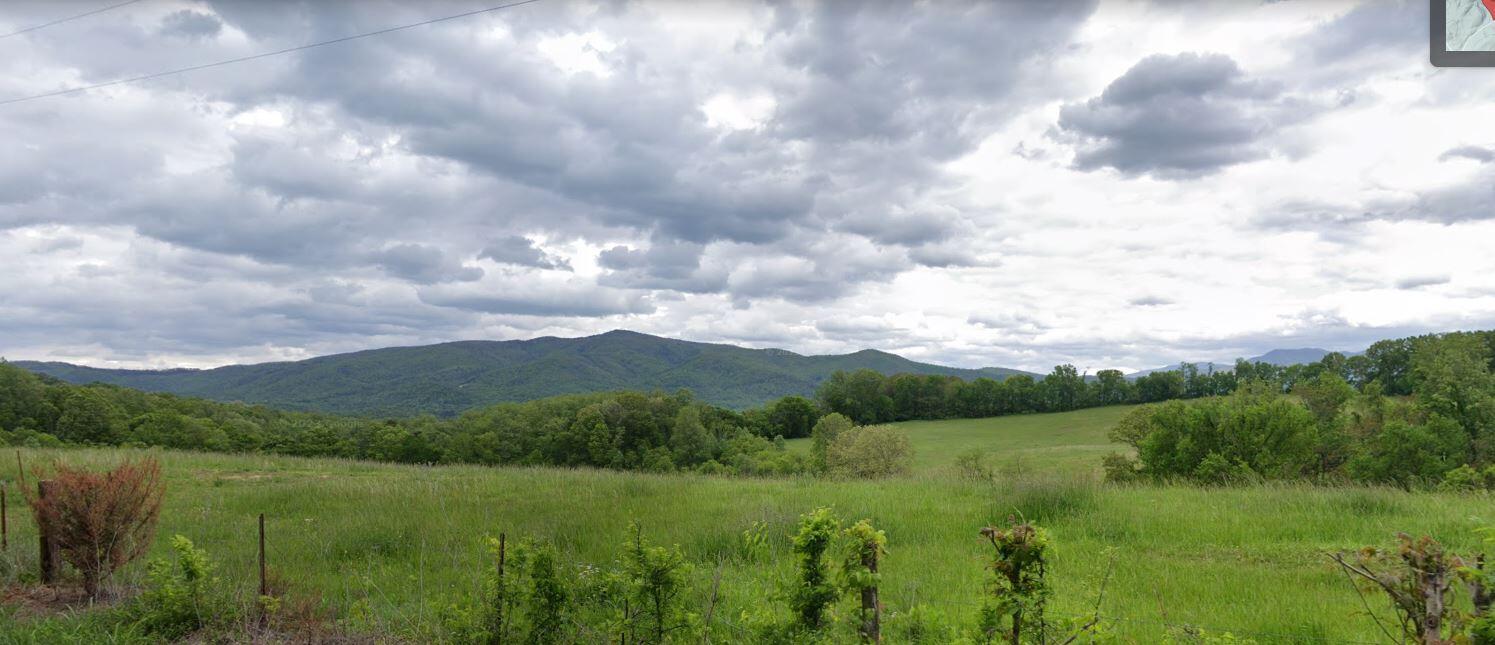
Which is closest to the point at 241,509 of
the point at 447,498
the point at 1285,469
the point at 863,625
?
the point at 447,498

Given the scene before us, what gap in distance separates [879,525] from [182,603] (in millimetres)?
8191

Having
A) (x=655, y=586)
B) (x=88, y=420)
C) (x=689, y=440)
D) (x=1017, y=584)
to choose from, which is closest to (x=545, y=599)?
(x=655, y=586)

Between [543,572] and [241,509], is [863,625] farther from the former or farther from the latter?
[241,509]

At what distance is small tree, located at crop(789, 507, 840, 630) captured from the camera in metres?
4.04

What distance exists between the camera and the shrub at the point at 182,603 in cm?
593

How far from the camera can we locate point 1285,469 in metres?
32.8

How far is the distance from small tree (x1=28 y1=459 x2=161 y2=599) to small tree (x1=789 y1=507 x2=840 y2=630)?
24.4 ft

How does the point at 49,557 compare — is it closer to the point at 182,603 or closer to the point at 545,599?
the point at 182,603

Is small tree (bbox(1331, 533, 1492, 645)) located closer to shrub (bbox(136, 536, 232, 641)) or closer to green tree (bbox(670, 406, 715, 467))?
shrub (bbox(136, 536, 232, 641))

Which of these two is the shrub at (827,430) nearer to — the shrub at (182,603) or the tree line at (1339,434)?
the tree line at (1339,434)

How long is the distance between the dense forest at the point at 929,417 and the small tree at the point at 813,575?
73.3ft

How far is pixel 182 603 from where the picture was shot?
6008 millimetres

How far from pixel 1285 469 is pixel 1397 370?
155ft

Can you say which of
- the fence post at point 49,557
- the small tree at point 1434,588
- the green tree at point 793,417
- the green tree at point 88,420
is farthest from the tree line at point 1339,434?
the green tree at point 88,420
